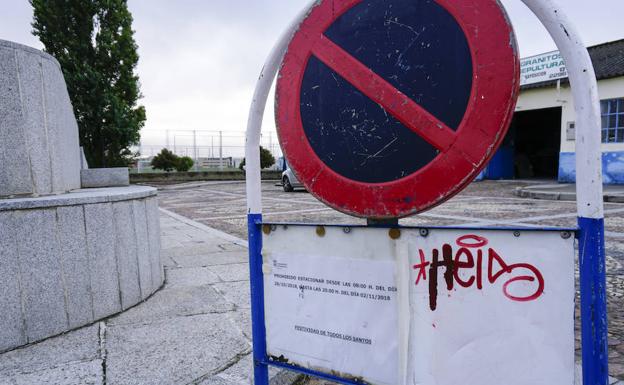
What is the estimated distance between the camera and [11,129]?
2736mm

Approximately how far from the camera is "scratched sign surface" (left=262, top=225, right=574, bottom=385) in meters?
1.08

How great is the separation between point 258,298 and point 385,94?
0.85m

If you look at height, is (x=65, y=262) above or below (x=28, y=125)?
below

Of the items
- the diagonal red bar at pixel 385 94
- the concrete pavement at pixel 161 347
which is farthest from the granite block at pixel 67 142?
the diagonal red bar at pixel 385 94

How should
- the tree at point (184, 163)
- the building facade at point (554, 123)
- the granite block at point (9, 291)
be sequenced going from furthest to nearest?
the tree at point (184, 163) < the building facade at point (554, 123) < the granite block at point (9, 291)

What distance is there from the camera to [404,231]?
1259mm

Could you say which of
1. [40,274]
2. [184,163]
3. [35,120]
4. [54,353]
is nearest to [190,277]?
[40,274]

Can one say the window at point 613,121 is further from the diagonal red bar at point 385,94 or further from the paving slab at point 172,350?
the diagonal red bar at point 385,94

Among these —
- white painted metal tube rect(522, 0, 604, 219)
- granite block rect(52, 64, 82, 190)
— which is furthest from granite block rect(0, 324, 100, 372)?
white painted metal tube rect(522, 0, 604, 219)

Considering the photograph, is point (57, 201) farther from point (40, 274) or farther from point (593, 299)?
point (593, 299)

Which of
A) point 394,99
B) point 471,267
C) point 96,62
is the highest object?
point 96,62

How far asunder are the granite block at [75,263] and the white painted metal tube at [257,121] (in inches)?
67.4

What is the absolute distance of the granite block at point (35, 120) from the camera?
2.82 m

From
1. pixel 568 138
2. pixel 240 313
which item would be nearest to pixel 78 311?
pixel 240 313
